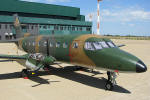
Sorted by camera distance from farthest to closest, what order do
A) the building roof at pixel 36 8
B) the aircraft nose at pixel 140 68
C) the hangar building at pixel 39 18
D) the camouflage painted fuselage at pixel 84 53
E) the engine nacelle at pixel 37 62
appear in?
the building roof at pixel 36 8, the hangar building at pixel 39 18, the engine nacelle at pixel 37 62, the camouflage painted fuselage at pixel 84 53, the aircraft nose at pixel 140 68

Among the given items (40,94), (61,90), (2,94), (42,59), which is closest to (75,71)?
(42,59)

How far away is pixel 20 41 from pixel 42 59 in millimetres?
7677

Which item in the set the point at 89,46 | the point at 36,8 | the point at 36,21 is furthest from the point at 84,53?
the point at 36,8

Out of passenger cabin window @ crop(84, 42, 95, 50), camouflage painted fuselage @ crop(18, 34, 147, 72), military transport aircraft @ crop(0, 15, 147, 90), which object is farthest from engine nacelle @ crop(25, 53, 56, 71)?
passenger cabin window @ crop(84, 42, 95, 50)

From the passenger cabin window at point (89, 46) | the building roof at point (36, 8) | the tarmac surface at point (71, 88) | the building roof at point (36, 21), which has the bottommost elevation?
the tarmac surface at point (71, 88)

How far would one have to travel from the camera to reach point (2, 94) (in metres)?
9.84

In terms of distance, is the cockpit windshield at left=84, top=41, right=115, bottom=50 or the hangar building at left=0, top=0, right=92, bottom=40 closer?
the cockpit windshield at left=84, top=41, right=115, bottom=50

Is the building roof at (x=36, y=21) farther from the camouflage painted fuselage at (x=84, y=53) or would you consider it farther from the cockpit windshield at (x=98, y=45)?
the cockpit windshield at (x=98, y=45)

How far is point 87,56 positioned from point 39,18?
228ft

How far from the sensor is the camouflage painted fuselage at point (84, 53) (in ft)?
30.9

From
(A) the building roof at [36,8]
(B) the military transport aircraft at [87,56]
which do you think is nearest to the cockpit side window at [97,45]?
(B) the military transport aircraft at [87,56]

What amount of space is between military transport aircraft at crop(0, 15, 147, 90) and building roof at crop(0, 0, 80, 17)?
71015 millimetres

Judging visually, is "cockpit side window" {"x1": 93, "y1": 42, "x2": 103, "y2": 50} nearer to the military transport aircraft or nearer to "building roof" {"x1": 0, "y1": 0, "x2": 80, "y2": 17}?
the military transport aircraft

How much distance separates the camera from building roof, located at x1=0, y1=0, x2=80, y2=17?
77569 mm
